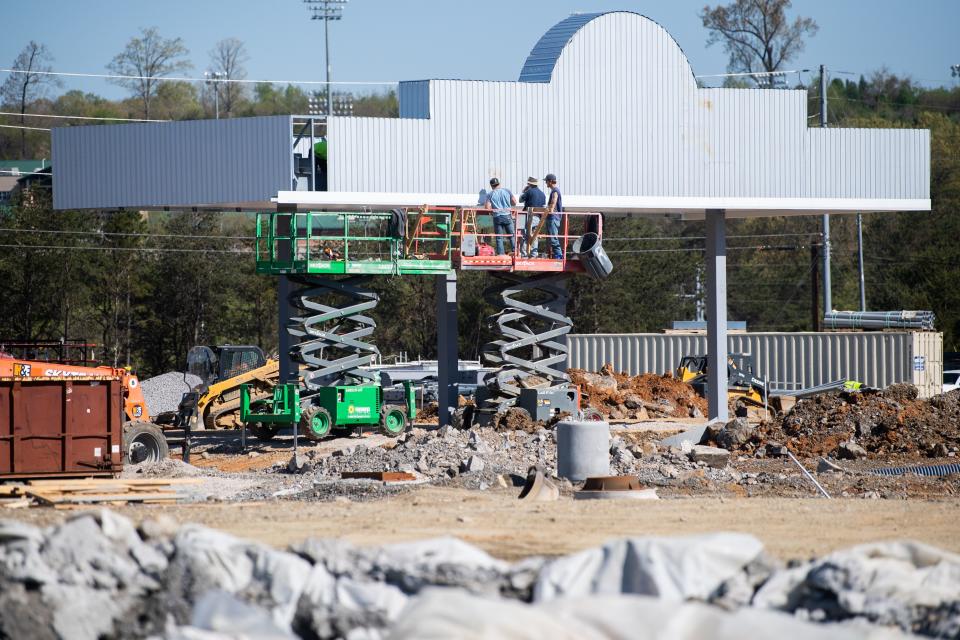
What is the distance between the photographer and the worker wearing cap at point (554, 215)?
27.7m

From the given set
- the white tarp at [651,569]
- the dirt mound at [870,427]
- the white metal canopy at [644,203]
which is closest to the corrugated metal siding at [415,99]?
the white metal canopy at [644,203]

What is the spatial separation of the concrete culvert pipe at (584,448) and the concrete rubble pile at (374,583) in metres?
8.76

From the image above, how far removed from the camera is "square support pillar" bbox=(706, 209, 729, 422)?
3189 centimetres

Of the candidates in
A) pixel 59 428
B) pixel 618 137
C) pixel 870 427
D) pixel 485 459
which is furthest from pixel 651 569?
pixel 618 137

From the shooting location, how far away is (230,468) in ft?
84.2

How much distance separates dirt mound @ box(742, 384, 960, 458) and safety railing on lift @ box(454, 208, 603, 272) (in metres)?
6.03

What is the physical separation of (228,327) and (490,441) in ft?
134

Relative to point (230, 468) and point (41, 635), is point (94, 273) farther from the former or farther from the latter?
point (41, 635)

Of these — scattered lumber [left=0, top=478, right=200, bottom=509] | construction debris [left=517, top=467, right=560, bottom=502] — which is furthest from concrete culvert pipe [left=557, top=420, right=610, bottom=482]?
scattered lumber [left=0, top=478, right=200, bottom=509]

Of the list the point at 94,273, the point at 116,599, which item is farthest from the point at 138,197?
the point at 94,273

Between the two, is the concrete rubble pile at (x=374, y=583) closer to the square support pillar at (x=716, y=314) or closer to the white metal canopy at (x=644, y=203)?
the white metal canopy at (x=644, y=203)

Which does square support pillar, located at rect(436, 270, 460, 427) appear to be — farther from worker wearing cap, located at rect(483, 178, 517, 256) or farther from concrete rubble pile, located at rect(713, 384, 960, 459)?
concrete rubble pile, located at rect(713, 384, 960, 459)

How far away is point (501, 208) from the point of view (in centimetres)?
→ 2795

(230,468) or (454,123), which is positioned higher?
(454,123)
